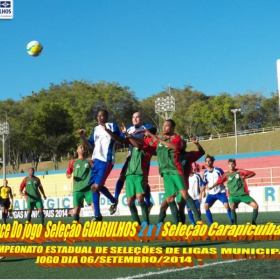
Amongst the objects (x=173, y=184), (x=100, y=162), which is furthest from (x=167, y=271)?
(x=100, y=162)

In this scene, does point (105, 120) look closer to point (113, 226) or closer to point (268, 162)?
point (113, 226)

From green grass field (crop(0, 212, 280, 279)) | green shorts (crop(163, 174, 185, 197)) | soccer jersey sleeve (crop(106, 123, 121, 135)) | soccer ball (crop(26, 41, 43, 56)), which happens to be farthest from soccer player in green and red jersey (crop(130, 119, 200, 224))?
soccer ball (crop(26, 41, 43, 56))

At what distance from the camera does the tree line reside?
68312 millimetres

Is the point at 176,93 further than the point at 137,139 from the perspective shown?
Yes

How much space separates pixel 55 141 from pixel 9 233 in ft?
189

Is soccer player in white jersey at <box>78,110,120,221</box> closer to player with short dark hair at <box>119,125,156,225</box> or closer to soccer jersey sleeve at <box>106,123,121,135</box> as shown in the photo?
soccer jersey sleeve at <box>106,123,121,135</box>

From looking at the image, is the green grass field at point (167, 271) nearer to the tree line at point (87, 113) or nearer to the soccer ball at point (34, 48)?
the soccer ball at point (34, 48)

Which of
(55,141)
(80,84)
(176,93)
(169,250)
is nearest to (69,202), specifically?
(169,250)

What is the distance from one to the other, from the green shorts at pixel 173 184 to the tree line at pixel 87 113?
57.4 metres

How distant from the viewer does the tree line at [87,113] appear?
6831 centimetres

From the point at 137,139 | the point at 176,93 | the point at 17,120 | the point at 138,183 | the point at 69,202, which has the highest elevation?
the point at 176,93

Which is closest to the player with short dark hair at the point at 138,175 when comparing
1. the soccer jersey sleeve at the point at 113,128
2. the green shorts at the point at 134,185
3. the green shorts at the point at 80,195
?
the green shorts at the point at 134,185

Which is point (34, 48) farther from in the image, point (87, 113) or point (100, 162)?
point (87, 113)

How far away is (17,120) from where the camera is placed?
71.2 meters
